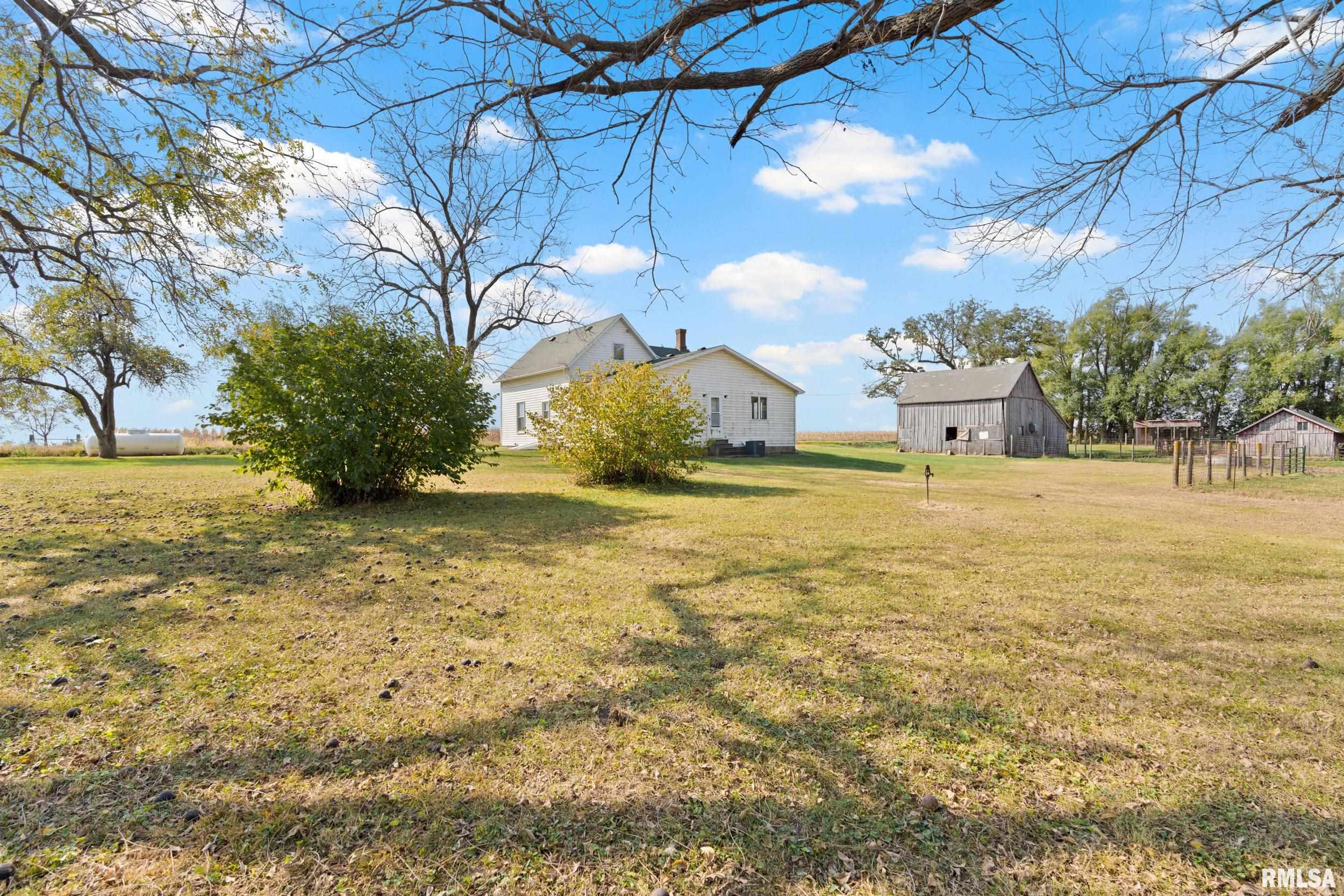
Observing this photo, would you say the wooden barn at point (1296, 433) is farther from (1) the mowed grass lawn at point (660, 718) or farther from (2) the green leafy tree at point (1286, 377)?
(1) the mowed grass lawn at point (660, 718)

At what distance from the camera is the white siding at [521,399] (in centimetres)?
2709

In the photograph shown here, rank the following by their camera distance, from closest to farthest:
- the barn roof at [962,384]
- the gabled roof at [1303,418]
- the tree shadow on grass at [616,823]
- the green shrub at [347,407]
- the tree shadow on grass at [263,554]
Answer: the tree shadow on grass at [616,823]
the tree shadow on grass at [263,554]
the green shrub at [347,407]
the gabled roof at [1303,418]
the barn roof at [962,384]

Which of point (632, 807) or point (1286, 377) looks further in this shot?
point (1286, 377)

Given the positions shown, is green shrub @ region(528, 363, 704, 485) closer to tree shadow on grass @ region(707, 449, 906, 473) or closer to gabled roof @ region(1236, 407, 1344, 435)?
tree shadow on grass @ region(707, 449, 906, 473)

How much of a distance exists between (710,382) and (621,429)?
44.2ft

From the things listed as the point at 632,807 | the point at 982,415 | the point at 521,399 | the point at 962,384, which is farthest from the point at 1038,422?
the point at 632,807

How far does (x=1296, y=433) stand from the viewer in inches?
1249

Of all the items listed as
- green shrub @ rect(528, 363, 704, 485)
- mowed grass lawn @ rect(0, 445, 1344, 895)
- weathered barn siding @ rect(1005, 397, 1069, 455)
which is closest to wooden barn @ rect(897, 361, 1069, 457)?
weathered barn siding @ rect(1005, 397, 1069, 455)

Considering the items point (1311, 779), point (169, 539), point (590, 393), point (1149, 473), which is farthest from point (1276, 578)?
point (1149, 473)

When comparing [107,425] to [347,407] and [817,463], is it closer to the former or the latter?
[347,407]

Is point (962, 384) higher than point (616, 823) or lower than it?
higher

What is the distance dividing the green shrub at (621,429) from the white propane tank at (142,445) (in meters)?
22.5

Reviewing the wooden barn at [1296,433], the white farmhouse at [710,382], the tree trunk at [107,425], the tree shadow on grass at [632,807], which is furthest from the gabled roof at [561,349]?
the wooden barn at [1296,433]

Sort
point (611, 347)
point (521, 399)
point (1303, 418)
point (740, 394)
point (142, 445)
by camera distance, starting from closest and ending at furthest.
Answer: point (142, 445), point (740, 394), point (611, 347), point (521, 399), point (1303, 418)
